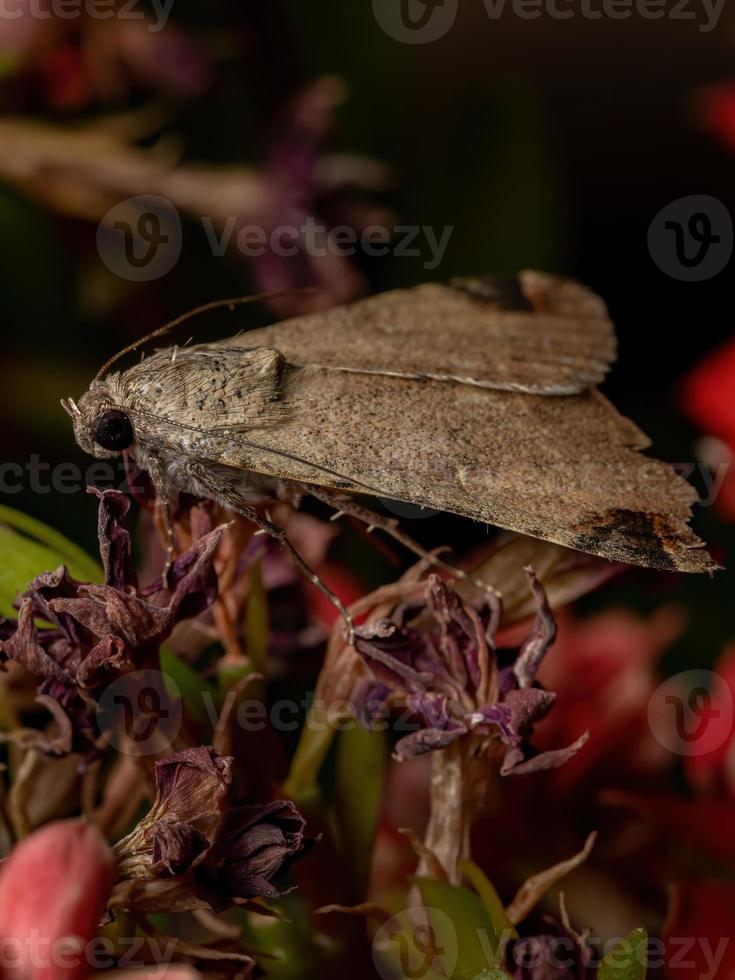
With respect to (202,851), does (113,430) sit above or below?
above

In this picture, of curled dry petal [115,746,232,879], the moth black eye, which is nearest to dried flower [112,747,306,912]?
curled dry petal [115,746,232,879]

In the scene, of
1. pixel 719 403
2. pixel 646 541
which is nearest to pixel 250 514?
pixel 646 541

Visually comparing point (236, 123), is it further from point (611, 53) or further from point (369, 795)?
point (611, 53)

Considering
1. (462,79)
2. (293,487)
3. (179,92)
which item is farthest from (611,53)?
(293,487)

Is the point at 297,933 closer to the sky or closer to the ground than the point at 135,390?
closer to the ground

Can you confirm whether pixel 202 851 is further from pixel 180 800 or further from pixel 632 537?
pixel 632 537

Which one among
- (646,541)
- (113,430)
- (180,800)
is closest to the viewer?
(180,800)
